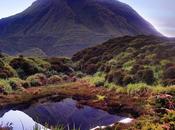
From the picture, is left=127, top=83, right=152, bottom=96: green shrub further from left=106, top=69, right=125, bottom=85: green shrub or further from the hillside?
left=106, top=69, right=125, bottom=85: green shrub

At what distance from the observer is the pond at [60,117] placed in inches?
814

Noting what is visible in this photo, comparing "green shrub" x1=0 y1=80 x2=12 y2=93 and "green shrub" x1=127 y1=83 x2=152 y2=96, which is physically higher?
"green shrub" x1=127 y1=83 x2=152 y2=96

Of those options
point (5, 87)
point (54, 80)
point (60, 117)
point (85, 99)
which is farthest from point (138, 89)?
point (54, 80)

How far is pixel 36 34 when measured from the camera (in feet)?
650

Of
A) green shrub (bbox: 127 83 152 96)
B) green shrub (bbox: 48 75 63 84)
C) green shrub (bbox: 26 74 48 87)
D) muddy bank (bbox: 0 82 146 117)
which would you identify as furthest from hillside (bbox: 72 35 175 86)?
green shrub (bbox: 26 74 48 87)

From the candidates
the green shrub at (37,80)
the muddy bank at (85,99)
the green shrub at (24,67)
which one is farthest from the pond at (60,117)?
the green shrub at (24,67)

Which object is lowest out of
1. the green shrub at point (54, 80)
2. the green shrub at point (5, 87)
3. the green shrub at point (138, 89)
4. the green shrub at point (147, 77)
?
the green shrub at point (54, 80)

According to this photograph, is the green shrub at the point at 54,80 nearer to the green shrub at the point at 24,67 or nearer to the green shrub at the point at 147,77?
the green shrub at the point at 24,67

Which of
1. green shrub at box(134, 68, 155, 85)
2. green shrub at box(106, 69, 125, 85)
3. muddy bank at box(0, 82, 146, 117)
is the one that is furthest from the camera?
green shrub at box(106, 69, 125, 85)

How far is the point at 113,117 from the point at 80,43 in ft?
502

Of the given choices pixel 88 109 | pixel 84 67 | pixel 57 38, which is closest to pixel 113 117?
pixel 88 109

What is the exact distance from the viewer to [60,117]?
75.0 ft

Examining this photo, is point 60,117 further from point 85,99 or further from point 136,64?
point 136,64

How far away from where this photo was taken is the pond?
67.8 feet
